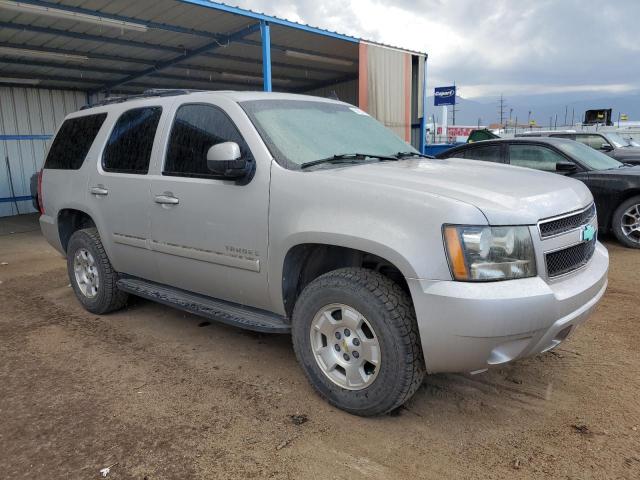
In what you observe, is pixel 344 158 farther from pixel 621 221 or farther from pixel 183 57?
pixel 183 57

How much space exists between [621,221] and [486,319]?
586 centimetres

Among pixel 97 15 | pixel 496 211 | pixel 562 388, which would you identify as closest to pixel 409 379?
pixel 496 211

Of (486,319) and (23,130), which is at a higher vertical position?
(23,130)

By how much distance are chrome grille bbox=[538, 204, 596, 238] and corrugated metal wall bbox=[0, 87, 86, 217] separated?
1419 centimetres

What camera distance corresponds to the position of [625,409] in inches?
115

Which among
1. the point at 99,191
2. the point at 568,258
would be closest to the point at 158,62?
the point at 99,191

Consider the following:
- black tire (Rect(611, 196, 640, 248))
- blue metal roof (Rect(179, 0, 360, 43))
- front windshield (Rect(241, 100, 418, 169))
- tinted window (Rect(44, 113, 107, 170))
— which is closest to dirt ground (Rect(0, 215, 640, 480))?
front windshield (Rect(241, 100, 418, 169))

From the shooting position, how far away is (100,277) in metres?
4.62

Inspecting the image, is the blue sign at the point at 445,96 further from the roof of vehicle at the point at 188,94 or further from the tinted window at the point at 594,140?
the roof of vehicle at the point at 188,94

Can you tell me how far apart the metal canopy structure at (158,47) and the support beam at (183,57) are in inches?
1.0

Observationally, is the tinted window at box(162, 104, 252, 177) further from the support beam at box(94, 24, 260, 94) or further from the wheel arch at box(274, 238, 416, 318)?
the support beam at box(94, 24, 260, 94)

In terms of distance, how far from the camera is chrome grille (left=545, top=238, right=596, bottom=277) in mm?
2634

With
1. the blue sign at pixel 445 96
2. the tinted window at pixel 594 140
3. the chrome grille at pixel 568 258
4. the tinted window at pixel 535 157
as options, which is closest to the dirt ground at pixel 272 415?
the chrome grille at pixel 568 258

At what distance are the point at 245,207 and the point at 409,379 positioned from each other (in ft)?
4.72
